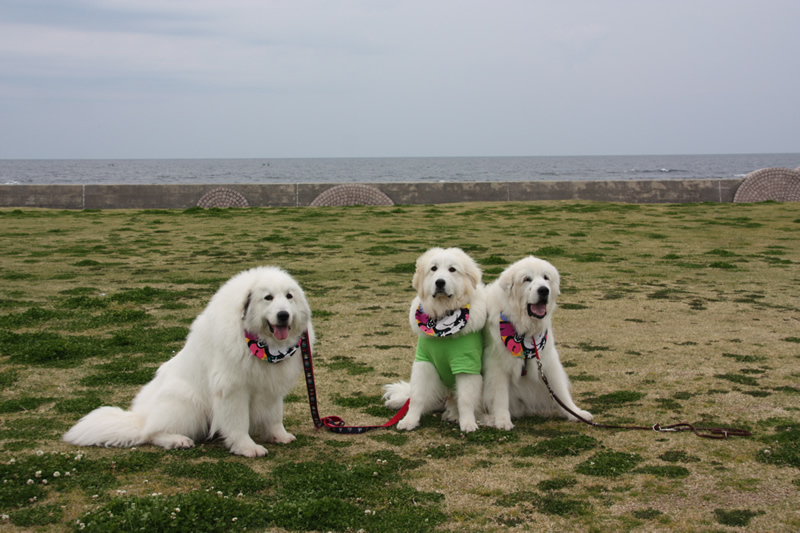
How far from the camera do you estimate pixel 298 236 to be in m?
16.1

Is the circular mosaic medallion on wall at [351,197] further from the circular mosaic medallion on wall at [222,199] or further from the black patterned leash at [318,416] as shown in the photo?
the black patterned leash at [318,416]

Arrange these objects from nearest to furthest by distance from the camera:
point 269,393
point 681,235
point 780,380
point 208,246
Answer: point 269,393 → point 780,380 → point 208,246 → point 681,235

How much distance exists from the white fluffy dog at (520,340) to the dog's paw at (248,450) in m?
1.73

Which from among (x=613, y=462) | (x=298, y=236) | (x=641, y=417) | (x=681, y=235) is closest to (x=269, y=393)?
(x=613, y=462)

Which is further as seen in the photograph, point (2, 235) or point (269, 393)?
point (2, 235)

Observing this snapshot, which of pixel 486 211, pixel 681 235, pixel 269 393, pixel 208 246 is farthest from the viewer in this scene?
pixel 486 211

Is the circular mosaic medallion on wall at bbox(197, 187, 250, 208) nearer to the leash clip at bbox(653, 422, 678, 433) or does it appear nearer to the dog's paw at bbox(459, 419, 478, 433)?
the dog's paw at bbox(459, 419, 478, 433)

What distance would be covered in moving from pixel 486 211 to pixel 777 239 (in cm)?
851

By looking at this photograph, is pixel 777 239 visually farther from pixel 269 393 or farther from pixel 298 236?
pixel 269 393

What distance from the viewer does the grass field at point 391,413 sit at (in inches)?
140

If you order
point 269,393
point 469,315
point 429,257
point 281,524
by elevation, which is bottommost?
point 281,524

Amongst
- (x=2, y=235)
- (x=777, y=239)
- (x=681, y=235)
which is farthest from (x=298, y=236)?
(x=777, y=239)

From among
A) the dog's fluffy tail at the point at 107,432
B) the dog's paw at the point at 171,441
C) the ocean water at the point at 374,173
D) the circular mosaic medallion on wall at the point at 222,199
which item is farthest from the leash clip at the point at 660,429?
the ocean water at the point at 374,173

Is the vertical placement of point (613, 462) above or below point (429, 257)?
below
